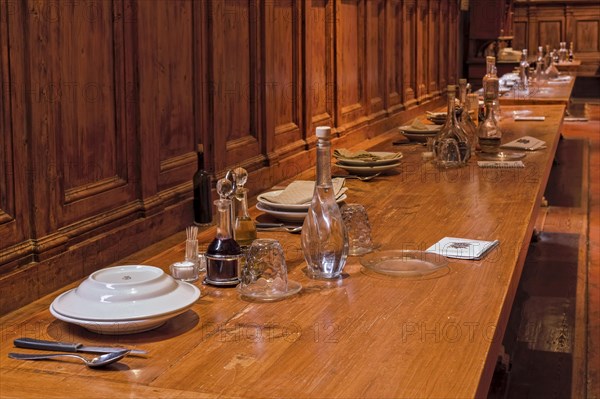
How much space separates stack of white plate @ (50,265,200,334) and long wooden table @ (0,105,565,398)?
4cm

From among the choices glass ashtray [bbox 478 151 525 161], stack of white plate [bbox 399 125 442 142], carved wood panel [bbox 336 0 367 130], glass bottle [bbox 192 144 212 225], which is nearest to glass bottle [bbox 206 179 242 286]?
glass bottle [bbox 192 144 212 225]

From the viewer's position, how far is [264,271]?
2010 mm

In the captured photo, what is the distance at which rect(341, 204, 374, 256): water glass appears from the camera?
2.40 meters

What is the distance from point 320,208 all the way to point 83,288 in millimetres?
570

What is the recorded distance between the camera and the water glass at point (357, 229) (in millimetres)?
2398

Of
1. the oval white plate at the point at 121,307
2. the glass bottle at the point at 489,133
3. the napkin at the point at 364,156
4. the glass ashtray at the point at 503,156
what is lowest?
the oval white plate at the point at 121,307

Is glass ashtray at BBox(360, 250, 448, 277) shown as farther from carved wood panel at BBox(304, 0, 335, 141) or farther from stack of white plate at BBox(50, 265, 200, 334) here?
carved wood panel at BBox(304, 0, 335, 141)

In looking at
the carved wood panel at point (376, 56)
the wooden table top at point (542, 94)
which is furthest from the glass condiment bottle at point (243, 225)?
the wooden table top at point (542, 94)

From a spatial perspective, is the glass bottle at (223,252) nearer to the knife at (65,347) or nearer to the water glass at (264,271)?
the water glass at (264,271)

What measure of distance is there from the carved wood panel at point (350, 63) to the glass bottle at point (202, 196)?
232cm

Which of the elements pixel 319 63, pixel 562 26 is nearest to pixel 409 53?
pixel 319 63

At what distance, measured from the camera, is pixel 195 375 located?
1.56 meters

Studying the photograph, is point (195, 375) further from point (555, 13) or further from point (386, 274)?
point (555, 13)

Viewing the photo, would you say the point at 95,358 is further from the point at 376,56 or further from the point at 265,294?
the point at 376,56
